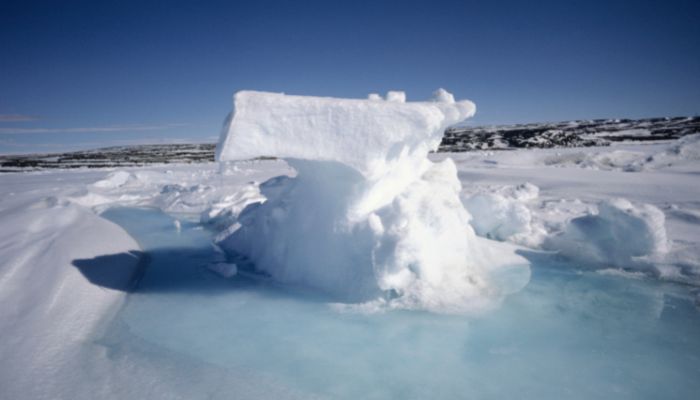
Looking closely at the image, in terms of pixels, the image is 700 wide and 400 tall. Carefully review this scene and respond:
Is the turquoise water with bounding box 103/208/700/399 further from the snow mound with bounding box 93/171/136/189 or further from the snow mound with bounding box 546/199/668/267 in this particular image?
the snow mound with bounding box 93/171/136/189

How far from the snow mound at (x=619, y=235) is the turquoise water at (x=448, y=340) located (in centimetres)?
38

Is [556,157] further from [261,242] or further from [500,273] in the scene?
[261,242]

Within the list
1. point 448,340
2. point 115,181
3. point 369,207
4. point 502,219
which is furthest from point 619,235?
point 115,181

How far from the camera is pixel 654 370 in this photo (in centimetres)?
241

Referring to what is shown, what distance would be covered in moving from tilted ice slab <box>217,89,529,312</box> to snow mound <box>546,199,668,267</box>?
777 mm

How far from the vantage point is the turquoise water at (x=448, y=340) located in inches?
91.0

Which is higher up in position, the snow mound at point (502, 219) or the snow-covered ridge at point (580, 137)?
the snow-covered ridge at point (580, 137)

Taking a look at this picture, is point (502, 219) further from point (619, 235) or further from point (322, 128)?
point (322, 128)

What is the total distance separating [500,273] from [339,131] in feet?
8.26

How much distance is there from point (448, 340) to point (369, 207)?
57.9 inches

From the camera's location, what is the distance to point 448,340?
283 centimetres

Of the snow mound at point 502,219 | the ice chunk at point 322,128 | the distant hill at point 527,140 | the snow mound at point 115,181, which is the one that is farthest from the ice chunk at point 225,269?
the distant hill at point 527,140

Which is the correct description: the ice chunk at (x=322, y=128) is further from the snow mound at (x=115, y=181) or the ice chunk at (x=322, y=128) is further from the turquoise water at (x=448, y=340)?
the snow mound at (x=115, y=181)

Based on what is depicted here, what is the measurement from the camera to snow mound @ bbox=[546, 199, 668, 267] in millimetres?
3984
